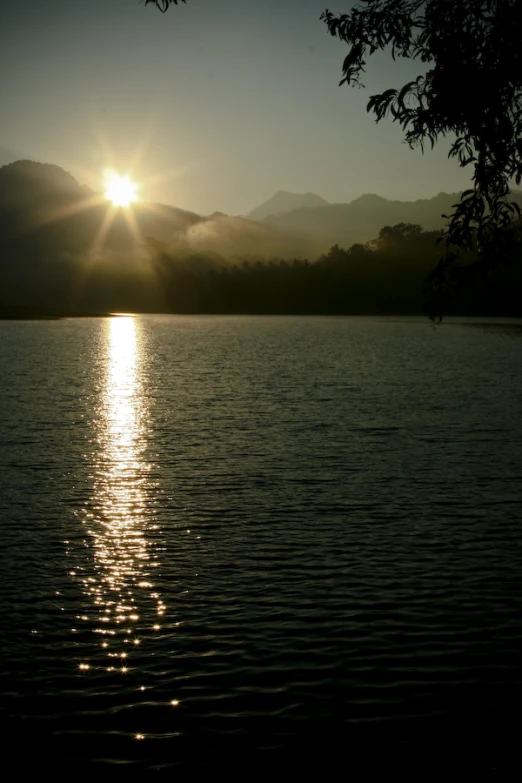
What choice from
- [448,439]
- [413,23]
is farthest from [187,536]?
[448,439]

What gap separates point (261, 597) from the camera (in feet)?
59.8

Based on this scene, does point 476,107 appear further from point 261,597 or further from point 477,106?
point 261,597

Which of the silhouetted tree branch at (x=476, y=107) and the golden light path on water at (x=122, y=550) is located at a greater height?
the silhouetted tree branch at (x=476, y=107)

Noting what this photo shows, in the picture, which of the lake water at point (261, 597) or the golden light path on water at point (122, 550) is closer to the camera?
the lake water at point (261, 597)

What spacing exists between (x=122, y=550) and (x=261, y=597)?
4893mm

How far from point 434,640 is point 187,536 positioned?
863cm

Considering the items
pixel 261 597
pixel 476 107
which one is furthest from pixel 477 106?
pixel 261 597

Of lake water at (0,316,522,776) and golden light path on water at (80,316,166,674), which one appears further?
golden light path on water at (80,316,166,674)

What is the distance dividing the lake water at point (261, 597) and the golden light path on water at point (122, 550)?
68mm

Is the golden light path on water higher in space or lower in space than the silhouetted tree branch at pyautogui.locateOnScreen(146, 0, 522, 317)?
lower

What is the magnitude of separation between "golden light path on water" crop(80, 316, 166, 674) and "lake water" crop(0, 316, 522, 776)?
7cm

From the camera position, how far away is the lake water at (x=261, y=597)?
12703mm

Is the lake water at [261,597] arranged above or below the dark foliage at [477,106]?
below

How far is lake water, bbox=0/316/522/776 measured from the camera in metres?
12.7
